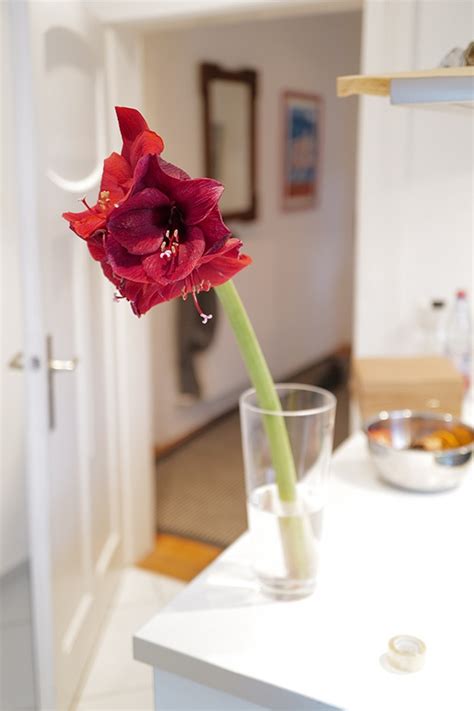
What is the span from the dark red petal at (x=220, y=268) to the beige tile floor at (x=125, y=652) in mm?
857

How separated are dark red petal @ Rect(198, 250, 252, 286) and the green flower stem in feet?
0.46

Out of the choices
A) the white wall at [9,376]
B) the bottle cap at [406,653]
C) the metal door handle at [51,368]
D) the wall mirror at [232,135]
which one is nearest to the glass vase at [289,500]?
the bottle cap at [406,653]

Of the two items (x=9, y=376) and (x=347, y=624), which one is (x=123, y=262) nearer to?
(x=347, y=624)

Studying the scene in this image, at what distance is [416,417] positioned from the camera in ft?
5.08

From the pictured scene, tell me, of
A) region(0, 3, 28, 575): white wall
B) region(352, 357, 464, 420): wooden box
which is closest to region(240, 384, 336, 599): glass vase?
region(352, 357, 464, 420): wooden box

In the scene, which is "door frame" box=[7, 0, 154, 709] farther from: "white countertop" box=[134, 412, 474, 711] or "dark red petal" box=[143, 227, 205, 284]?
"dark red petal" box=[143, 227, 205, 284]

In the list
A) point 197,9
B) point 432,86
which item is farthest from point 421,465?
point 197,9

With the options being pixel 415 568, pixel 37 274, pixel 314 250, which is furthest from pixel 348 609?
pixel 314 250

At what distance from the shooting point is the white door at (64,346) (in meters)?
1.59

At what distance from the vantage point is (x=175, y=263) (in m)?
0.69

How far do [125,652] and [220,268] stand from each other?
5.55 ft

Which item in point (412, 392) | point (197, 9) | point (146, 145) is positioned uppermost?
point (197, 9)

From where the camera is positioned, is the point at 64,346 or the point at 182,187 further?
the point at 64,346

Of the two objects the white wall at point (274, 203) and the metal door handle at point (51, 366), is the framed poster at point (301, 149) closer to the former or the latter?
the white wall at point (274, 203)
